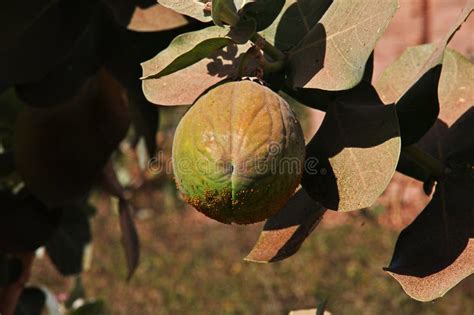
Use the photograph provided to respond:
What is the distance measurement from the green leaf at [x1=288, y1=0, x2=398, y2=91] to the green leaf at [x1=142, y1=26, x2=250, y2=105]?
0.05 m

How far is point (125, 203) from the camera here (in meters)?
1.22

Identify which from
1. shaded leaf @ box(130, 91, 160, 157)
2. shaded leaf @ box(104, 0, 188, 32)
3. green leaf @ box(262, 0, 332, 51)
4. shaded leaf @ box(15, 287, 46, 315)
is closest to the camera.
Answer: green leaf @ box(262, 0, 332, 51)

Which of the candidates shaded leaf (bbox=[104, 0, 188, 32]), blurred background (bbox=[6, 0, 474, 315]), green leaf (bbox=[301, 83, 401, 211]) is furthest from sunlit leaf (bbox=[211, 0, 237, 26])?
blurred background (bbox=[6, 0, 474, 315])

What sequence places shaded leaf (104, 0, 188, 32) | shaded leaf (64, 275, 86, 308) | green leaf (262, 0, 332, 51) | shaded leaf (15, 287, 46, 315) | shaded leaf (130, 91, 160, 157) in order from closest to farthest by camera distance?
green leaf (262, 0, 332, 51) < shaded leaf (104, 0, 188, 32) < shaded leaf (130, 91, 160, 157) < shaded leaf (15, 287, 46, 315) < shaded leaf (64, 275, 86, 308)

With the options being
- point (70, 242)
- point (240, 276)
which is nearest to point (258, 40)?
point (70, 242)

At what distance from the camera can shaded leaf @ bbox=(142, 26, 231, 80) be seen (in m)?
0.64

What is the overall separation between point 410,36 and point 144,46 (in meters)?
3.19

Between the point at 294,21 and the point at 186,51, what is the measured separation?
12 cm

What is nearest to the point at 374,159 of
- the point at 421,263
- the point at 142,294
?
the point at 421,263

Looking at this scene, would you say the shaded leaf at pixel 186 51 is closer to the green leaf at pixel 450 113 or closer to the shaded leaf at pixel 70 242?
the green leaf at pixel 450 113

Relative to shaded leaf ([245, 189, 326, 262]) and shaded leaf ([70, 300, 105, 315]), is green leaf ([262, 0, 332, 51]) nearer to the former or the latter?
shaded leaf ([245, 189, 326, 262])

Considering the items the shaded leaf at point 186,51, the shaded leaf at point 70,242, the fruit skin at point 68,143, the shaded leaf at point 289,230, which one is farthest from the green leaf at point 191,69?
the shaded leaf at point 70,242

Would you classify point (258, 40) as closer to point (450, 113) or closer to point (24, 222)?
point (450, 113)

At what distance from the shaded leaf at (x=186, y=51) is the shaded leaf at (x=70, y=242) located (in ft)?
2.35
